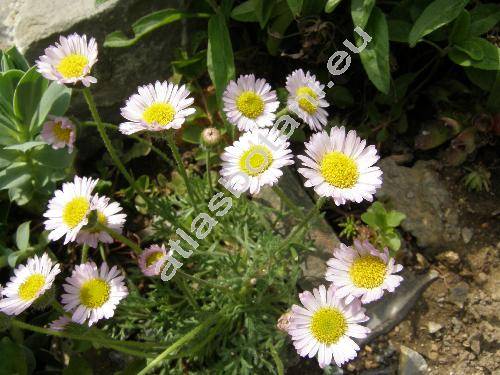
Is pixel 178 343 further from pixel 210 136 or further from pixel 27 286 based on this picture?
pixel 210 136

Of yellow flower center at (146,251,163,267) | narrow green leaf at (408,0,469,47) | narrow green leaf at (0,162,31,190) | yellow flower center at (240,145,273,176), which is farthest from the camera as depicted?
narrow green leaf at (0,162,31,190)

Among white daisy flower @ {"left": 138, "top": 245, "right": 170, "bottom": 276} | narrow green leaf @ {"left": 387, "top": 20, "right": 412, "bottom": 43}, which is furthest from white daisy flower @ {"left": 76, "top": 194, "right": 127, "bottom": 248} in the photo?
narrow green leaf @ {"left": 387, "top": 20, "right": 412, "bottom": 43}

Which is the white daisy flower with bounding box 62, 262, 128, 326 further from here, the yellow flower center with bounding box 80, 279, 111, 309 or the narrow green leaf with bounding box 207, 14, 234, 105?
the narrow green leaf with bounding box 207, 14, 234, 105

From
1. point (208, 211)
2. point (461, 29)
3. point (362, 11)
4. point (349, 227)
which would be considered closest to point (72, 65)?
point (208, 211)

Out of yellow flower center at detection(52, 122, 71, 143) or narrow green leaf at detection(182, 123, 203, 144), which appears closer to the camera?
yellow flower center at detection(52, 122, 71, 143)

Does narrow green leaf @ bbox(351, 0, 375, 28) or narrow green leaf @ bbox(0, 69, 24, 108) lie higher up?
narrow green leaf @ bbox(351, 0, 375, 28)

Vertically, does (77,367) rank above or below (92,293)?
below

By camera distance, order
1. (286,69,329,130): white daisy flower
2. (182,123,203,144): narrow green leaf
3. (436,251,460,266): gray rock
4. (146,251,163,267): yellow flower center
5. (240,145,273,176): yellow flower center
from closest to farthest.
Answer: (240,145,273,176): yellow flower center
(146,251,163,267): yellow flower center
(286,69,329,130): white daisy flower
(436,251,460,266): gray rock
(182,123,203,144): narrow green leaf
